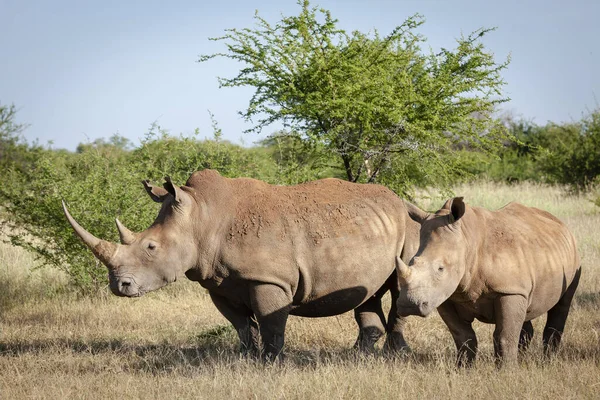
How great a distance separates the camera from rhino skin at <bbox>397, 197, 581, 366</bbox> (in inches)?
240

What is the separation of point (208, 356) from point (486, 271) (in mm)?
2848

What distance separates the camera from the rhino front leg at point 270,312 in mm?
6902

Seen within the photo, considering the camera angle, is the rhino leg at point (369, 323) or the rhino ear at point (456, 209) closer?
the rhino ear at point (456, 209)

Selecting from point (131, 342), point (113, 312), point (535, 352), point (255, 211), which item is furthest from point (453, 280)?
point (113, 312)

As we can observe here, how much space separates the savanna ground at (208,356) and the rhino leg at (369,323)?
19cm

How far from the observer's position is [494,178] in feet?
95.9

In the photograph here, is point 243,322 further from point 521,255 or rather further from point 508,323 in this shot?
point 521,255

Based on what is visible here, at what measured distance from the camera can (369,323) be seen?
783 cm

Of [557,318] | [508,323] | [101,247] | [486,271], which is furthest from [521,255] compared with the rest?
[101,247]

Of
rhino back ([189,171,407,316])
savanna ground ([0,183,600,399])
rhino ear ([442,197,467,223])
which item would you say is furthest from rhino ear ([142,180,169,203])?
rhino ear ([442,197,467,223])

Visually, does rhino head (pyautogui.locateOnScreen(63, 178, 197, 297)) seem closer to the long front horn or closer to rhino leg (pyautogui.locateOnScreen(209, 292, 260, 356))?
the long front horn

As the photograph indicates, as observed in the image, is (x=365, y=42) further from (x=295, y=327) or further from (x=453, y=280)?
(x=453, y=280)

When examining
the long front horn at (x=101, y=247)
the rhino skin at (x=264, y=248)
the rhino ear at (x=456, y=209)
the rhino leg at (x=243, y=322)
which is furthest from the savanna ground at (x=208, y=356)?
the rhino ear at (x=456, y=209)

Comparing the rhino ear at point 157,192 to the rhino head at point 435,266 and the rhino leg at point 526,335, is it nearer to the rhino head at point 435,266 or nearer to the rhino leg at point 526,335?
the rhino head at point 435,266
